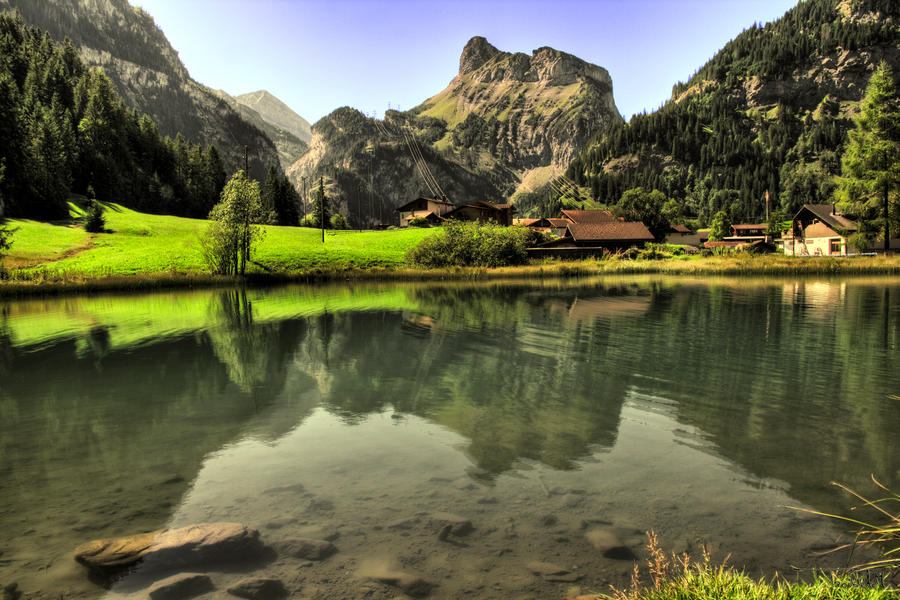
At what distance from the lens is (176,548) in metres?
6.66

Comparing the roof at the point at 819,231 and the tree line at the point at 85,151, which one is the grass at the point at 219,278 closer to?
the tree line at the point at 85,151

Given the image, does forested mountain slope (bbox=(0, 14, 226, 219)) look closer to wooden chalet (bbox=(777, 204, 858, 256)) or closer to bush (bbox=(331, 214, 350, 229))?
bush (bbox=(331, 214, 350, 229))

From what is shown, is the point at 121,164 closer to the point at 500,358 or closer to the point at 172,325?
the point at 172,325

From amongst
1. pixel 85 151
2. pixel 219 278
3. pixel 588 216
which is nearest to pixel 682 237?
pixel 588 216

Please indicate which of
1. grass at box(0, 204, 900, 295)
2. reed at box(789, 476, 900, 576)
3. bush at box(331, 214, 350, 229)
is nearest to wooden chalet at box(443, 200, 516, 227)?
bush at box(331, 214, 350, 229)

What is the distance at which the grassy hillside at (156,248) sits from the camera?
60281 mm

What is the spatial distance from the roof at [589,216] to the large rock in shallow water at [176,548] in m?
134

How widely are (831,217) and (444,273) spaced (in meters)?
78.9

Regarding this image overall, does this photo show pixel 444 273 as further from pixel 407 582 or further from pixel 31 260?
pixel 407 582

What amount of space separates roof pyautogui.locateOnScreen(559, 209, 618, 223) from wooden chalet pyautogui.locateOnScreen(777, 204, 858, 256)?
139 ft

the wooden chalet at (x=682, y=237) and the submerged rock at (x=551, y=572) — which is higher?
the wooden chalet at (x=682, y=237)

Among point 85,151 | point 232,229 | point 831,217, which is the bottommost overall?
point 232,229

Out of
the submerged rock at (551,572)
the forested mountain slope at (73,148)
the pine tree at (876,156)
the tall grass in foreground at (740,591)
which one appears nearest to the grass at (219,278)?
the forested mountain slope at (73,148)

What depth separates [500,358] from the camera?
1884 centimetres
